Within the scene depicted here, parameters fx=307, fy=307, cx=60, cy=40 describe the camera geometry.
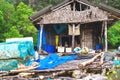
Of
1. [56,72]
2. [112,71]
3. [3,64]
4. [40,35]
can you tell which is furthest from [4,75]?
[40,35]

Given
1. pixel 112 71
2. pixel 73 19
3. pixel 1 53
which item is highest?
pixel 73 19

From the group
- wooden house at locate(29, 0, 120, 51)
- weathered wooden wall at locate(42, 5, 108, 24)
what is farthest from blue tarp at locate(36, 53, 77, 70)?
weathered wooden wall at locate(42, 5, 108, 24)

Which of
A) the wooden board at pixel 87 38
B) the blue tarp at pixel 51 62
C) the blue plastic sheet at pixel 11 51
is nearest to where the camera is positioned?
the blue tarp at pixel 51 62

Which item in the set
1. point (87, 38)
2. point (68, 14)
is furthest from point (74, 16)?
point (87, 38)

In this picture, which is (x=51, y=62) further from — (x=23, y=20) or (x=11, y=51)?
(x=23, y=20)

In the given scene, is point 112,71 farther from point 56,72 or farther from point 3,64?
point 3,64

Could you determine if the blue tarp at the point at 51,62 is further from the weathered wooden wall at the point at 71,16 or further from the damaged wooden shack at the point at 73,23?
the weathered wooden wall at the point at 71,16

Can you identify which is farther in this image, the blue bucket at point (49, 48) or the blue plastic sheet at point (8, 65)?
the blue bucket at point (49, 48)

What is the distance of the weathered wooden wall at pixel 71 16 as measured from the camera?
21359 mm

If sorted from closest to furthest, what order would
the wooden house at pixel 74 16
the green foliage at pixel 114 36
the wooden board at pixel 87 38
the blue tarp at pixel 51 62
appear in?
the blue tarp at pixel 51 62
the wooden house at pixel 74 16
the wooden board at pixel 87 38
the green foliage at pixel 114 36

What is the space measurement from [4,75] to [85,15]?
9.64m

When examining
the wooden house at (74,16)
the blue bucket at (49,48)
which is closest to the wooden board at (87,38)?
the wooden house at (74,16)

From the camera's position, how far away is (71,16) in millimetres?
21734

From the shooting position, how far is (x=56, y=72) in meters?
14.1
